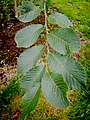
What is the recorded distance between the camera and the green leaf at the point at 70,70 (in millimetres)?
616

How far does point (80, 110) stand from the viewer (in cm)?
224

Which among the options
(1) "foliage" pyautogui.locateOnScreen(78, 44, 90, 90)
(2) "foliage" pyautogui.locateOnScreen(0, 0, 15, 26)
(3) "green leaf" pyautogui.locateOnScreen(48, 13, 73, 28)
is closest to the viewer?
(3) "green leaf" pyautogui.locateOnScreen(48, 13, 73, 28)

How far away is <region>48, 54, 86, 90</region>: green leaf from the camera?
2.02 ft

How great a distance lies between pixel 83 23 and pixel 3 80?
1.32m

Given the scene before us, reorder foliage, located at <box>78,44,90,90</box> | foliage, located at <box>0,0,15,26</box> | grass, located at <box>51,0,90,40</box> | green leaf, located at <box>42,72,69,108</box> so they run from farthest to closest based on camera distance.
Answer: foliage, located at <box>0,0,15,26</box> → grass, located at <box>51,0,90,40</box> → foliage, located at <box>78,44,90,90</box> → green leaf, located at <box>42,72,69,108</box>

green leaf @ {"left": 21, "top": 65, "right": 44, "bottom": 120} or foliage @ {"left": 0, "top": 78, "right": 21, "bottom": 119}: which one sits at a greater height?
green leaf @ {"left": 21, "top": 65, "right": 44, "bottom": 120}

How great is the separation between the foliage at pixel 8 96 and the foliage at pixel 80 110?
0.57 meters

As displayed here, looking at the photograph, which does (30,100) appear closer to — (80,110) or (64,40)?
(64,40)

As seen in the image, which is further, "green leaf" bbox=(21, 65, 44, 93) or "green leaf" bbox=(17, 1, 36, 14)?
"green leaf" bbox=(17, 1, 36, 14)

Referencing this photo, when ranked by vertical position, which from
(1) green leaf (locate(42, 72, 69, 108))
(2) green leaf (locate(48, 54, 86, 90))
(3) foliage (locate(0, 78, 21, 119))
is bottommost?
(3) foliage (locate(0, 78, 21, 119))

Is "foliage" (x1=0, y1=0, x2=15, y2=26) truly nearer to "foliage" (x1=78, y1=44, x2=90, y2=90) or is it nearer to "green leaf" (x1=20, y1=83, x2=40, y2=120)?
"foliage" (x1=78, y1=44, x2=90, y2=90)

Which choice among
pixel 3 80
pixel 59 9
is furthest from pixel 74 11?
pixel 3 80

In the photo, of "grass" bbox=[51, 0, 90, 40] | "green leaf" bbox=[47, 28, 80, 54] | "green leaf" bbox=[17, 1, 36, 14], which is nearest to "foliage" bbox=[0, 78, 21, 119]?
"grass" bbox=[51, 0, 90, 40]

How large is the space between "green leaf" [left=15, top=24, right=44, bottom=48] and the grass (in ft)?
7.70
